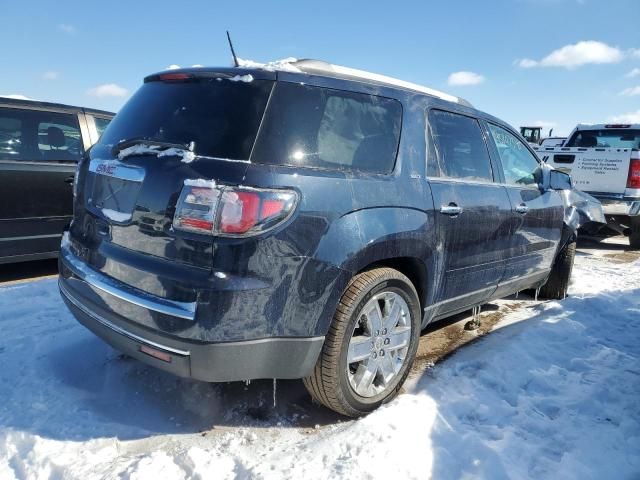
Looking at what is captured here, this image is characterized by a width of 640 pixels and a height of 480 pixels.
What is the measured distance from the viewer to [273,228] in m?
2.02

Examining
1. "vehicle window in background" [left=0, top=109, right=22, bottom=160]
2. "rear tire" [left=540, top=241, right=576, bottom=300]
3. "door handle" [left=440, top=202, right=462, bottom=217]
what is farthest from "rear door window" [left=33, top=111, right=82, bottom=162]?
"rear tire" [left=540, top=241, right=576, bottom=300]

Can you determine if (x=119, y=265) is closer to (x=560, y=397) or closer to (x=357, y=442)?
(x=357, y=442)

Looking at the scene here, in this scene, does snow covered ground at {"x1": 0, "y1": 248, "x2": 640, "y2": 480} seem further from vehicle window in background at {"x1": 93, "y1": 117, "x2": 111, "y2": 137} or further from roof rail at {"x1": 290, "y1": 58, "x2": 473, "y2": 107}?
vehicle window in background at {"x1": 93, "y1": 117, "x2": 111, "y2": 137}

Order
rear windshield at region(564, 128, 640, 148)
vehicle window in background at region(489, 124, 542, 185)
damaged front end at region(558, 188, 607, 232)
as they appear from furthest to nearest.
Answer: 1. rear windshield at region(564, 128, 640, 148)
2. damaged front end at region(558, 188, 607, 232)
3. vehicle window in background at region(489, 124, 542, 185)

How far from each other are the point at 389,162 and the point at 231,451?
65.6 inches

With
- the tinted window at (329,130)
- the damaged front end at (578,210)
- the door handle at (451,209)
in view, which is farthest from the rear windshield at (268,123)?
the damaged front end at (578,210)

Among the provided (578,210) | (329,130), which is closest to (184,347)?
(329,130)

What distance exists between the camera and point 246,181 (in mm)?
1995

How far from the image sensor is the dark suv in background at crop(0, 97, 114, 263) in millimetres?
4602

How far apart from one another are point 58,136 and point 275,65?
3685 mm

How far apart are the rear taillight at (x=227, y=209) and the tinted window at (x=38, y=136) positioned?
362 centimetres

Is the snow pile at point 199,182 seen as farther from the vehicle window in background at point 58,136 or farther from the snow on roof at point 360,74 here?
the vehicle window in background at point 58,136

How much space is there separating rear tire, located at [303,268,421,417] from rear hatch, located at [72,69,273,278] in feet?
2.54

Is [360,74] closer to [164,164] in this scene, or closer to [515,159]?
[164,164]
